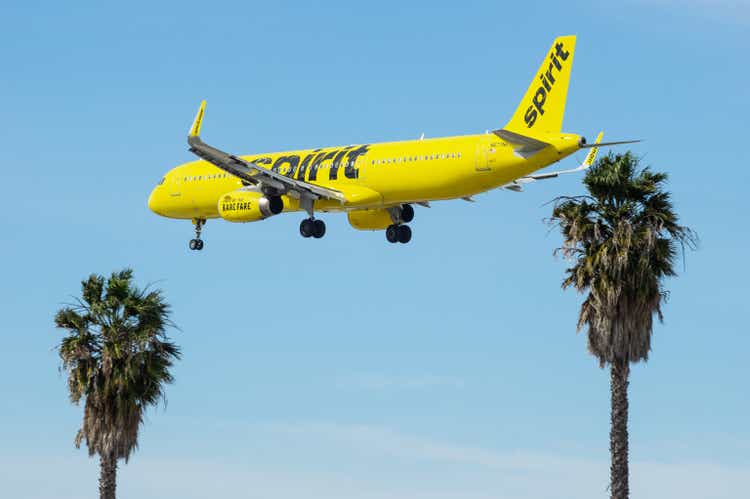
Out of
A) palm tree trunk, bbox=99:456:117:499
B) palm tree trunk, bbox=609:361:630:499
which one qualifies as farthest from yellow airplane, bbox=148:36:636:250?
palm tree trunk, bbox=99:456:117:499

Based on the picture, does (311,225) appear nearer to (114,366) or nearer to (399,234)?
(399,234)

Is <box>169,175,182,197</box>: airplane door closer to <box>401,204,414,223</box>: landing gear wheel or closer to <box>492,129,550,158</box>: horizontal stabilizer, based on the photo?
<box>401,204,414,223</box>: landing gear wheel

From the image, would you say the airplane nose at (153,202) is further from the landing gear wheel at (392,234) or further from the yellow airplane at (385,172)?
the landing gear wheel at (392,234)

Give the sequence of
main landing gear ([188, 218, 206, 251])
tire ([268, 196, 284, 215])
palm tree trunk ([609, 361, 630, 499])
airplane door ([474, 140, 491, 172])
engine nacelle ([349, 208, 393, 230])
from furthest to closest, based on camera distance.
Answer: main landing gear ([188, 218, 206, 251]) < engine nacelle ([349, 208, 393, 230]) < tire ([268, 196, 284, 215]) < airplane door ([474, 140, 491, 172]) < palm tree trunk ([609, 361, 630, 499])

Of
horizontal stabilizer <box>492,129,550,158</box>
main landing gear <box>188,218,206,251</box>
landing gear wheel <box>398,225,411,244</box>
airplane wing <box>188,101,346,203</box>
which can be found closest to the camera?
horizontal stabilizer <box>492,129,550,158</box>

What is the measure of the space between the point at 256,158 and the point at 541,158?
53.6 ft

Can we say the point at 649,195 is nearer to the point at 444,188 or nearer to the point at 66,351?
the point at 444,188

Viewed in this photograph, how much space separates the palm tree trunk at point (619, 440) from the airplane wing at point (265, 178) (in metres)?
17.6

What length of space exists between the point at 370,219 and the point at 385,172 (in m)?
6.06

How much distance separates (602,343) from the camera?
3822 centimetres

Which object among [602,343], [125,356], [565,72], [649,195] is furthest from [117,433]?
[565,72]

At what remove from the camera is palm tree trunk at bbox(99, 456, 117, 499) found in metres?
36.5

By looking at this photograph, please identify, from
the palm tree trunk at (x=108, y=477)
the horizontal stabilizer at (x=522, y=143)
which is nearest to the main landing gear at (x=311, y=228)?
the horizontal stabilizer at (x=522, y=143)

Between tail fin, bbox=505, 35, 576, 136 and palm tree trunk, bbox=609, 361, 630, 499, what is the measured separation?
42.1 ft
